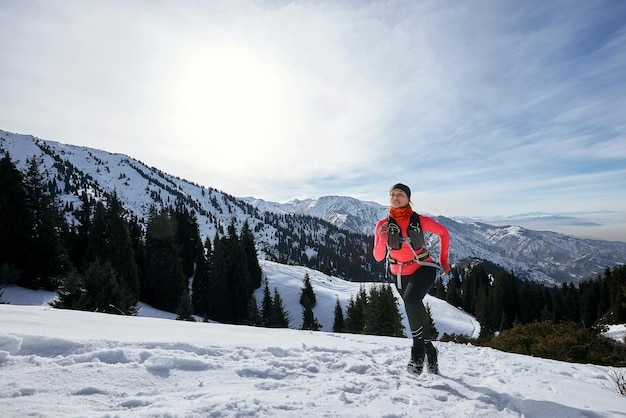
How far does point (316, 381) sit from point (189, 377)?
5.23 feet

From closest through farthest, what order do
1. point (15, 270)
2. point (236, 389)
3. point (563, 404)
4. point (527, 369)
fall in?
point (236, 389) → point (563, 404) → point (527, 369) → point (15, 270)

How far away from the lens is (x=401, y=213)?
5.63 m

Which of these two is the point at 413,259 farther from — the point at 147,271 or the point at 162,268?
the point at 147,271

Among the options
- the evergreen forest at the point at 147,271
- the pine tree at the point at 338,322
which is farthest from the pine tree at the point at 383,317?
the pine tree at the point at 338,322

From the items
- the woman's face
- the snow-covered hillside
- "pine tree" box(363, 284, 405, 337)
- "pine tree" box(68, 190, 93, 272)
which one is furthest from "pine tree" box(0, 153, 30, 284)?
"pine tree" box(363, 284, 405, 337)

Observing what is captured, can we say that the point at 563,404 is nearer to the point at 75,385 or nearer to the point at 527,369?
the point at 527,369

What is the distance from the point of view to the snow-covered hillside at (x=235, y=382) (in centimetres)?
305

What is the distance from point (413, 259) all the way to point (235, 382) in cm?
329

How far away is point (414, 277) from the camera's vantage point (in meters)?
5.39

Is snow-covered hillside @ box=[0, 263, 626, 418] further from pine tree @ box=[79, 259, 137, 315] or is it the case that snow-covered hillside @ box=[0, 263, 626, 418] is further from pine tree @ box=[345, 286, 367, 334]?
pine tree @ box=[345, 286, 367, 334]

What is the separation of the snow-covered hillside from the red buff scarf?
2.47 meters

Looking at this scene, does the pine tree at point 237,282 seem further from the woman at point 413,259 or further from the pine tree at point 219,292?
the woman at point 413,259

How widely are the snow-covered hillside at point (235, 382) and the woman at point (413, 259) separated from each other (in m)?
0.50

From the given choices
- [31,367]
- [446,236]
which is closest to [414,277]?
[446,236]
